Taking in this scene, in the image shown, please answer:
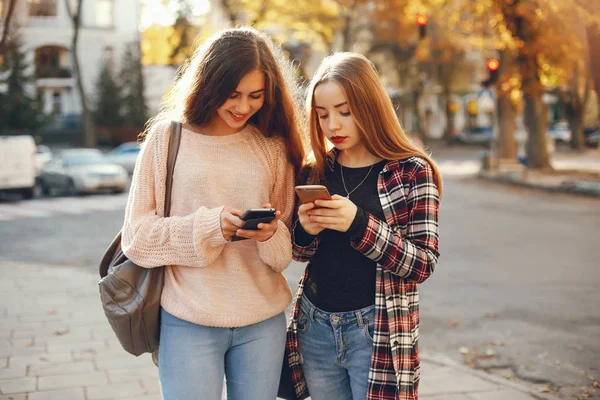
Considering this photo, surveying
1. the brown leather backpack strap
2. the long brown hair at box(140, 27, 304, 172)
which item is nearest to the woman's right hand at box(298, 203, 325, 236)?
the long brown hair at box(140, 27, 304, 172)

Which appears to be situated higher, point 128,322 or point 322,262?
point 322,262

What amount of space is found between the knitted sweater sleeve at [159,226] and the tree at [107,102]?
40605mm

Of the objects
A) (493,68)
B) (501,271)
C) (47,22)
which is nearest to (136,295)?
(501,271)

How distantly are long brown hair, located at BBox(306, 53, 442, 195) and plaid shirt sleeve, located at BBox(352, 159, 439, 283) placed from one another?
9cm

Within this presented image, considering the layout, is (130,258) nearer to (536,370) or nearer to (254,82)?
(254,82)

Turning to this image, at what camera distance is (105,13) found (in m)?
45.3

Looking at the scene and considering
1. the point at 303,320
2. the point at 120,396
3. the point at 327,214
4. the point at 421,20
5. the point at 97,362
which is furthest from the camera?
the point at 421,20

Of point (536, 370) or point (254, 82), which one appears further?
point (536, 370)

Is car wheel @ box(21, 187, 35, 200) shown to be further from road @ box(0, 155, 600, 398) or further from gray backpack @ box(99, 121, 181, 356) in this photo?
gray backpack @ box(99, 121, 181, 356)

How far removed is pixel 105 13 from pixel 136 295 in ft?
150

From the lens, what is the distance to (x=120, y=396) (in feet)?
15.3

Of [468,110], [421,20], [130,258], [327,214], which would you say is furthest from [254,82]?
[468,110]

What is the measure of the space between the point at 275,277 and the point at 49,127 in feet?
136

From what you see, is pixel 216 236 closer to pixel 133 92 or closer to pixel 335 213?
pixel 335 213
